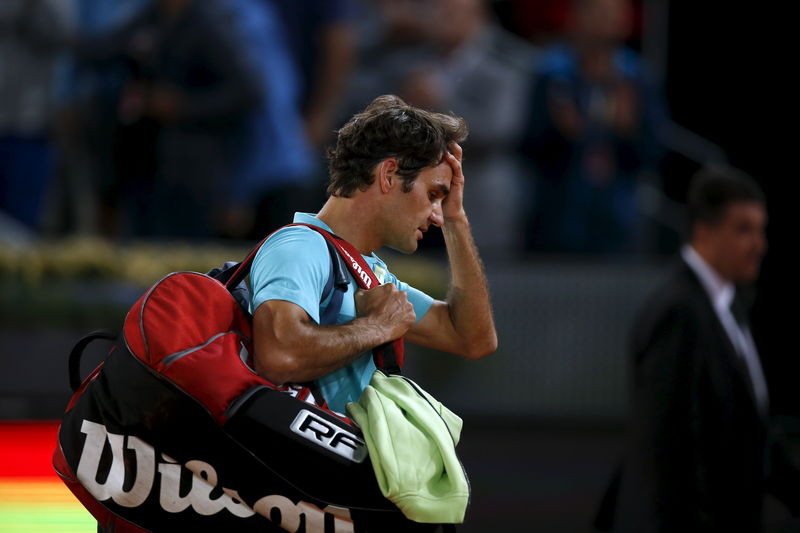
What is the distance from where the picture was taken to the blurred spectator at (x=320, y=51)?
1095 cm

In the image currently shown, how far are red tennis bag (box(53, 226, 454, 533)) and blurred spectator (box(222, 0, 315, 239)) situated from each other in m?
8.02

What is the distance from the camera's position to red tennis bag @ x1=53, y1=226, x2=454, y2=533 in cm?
259

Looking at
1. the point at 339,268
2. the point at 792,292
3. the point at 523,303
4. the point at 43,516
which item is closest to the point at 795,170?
the point at 792,292

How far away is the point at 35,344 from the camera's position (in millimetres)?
9938

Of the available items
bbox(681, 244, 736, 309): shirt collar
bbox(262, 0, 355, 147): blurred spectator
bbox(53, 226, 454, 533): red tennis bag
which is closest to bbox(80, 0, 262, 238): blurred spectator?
bbox(262, 0, 355, 147): blurred spectator

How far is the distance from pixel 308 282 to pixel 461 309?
0.65 m

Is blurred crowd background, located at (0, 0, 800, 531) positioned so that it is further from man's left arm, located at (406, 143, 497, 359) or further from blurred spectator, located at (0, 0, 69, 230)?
man's left arm, located at (406, 143, 497, 359)

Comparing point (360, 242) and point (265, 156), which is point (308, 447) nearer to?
point (360, 242)

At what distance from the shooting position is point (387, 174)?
2.88 metres

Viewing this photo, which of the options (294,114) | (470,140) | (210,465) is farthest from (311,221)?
(294,114)

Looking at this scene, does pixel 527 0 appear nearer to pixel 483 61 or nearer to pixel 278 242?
pixel 483 61

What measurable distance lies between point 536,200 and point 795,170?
86.8 inches

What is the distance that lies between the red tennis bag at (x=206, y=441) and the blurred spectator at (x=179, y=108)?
801 centimetres

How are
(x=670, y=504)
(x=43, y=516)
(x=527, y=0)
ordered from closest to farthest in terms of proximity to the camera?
(x=670, y=504) → (x=43, y=516) → (x=527, y=0)
